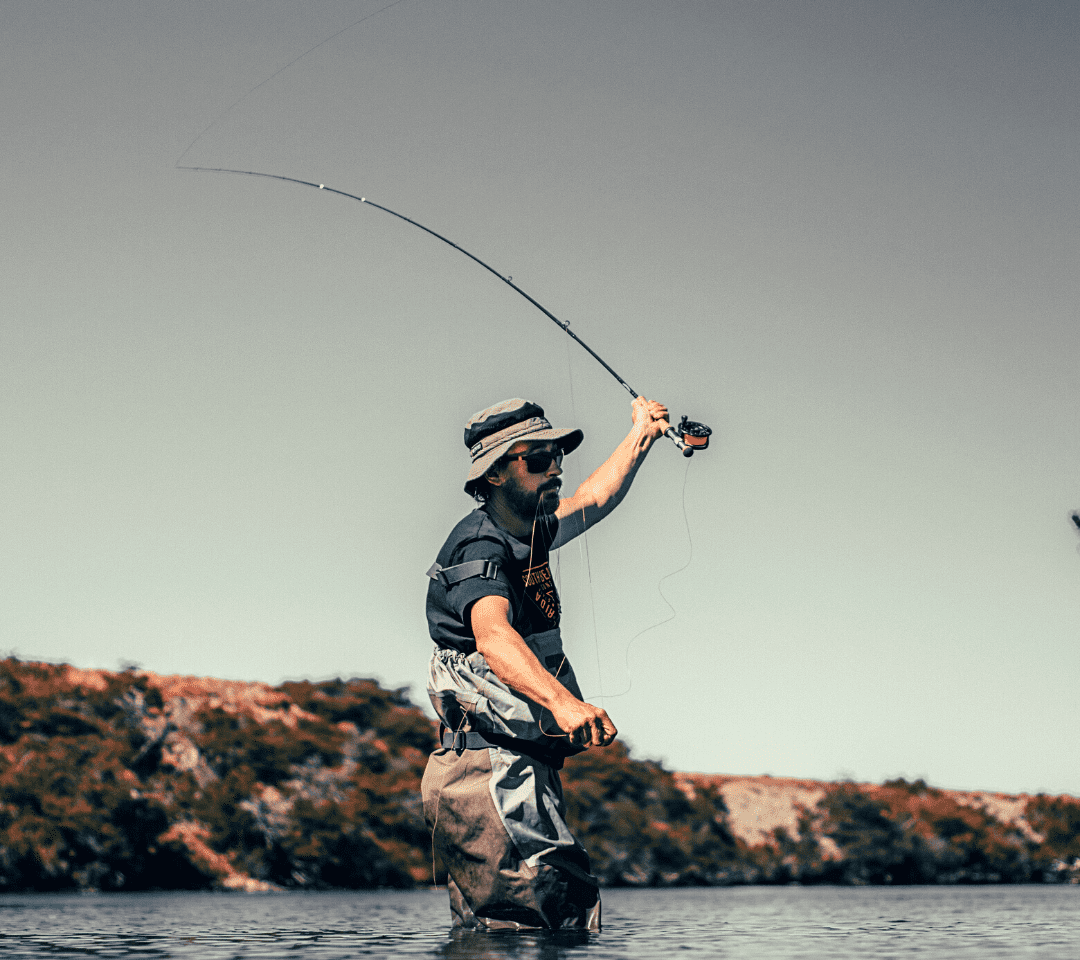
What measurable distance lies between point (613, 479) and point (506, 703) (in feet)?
4.80

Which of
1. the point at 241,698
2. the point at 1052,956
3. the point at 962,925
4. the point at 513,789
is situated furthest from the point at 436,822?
the point at 241,698

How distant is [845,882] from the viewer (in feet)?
104

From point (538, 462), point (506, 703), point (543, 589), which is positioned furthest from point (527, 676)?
point (538, 462)

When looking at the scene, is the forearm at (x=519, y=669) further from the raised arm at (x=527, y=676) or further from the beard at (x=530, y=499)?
the beard at (x=530, y=499)

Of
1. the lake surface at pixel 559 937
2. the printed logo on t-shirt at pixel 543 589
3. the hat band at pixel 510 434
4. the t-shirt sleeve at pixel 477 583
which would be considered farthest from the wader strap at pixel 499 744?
the hat band at pixel 510 434

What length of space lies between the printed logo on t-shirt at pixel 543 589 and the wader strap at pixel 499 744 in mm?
566

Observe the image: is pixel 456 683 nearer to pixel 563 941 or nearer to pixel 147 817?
pixel 563 941

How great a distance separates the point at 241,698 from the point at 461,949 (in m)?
31.8

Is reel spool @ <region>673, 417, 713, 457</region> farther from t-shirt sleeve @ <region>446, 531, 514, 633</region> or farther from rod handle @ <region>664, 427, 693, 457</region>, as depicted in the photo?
t-shirt sleeve @ <region>446, 531, 514, 633</region>

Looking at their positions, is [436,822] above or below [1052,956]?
above

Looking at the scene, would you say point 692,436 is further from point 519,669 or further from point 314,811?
point 314,811

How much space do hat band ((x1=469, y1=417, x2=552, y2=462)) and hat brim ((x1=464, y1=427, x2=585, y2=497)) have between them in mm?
15

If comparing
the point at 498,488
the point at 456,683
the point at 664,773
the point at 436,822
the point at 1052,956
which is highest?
the point at 664,773

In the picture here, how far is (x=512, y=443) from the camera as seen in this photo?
5.75 meters
